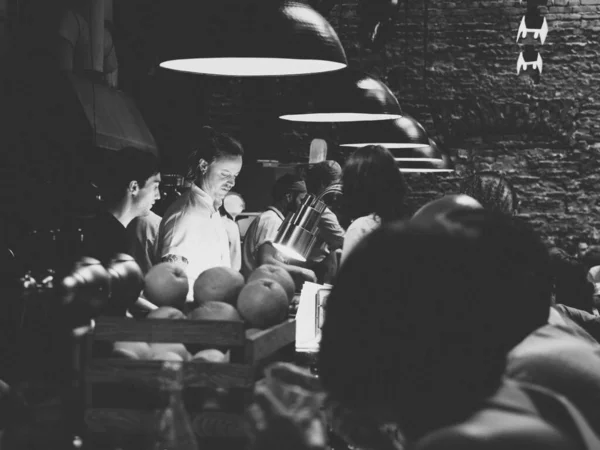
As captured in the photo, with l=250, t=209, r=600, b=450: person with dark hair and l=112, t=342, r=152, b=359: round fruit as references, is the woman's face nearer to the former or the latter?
l=112, t=342, r=152, b=359: round fruit

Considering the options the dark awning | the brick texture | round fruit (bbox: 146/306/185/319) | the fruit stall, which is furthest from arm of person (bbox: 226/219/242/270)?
the brick texture

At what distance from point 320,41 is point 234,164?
149cm

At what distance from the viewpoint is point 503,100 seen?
943 cm

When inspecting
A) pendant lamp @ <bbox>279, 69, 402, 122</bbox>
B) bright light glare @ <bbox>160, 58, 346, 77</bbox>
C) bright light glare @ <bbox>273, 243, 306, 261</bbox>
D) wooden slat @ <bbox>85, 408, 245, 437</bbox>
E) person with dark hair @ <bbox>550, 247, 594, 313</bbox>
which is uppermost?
bright light glare @ <bbox>160, 58, 346, 77</bbox>

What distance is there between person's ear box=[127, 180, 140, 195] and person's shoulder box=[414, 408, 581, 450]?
3.02 m

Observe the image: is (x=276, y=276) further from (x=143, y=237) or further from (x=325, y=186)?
(x=325, y=186)

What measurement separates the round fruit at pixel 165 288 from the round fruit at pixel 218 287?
40mm

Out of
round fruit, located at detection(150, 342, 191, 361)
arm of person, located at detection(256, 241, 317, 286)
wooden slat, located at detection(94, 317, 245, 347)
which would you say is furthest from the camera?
arm of person, located at detection(256, 241, 317, 286)

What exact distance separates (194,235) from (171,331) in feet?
5.80

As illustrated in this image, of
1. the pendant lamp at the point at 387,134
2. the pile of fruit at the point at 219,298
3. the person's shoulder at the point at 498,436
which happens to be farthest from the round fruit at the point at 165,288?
the pendant lamp at the point at 387,134

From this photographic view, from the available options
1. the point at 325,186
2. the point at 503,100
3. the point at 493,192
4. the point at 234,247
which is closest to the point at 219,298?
the point at 493,192

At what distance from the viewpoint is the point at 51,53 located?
5043 mm

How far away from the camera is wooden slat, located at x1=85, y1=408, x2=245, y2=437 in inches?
62.5

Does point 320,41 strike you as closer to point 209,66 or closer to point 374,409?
point 209,66
